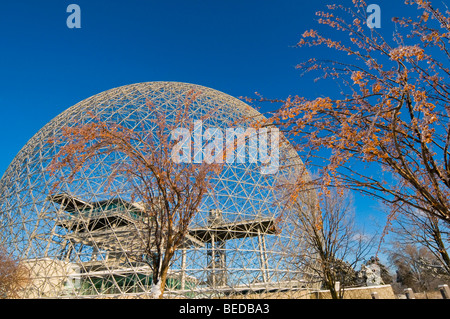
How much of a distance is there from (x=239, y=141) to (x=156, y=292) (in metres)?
4.06

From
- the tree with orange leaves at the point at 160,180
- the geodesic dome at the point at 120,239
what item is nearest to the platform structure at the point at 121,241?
the geodesic dome at the point at 120,239

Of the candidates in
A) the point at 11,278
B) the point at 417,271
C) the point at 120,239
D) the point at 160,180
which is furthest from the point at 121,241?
the point at 417,271

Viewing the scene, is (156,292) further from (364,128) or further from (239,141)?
(364,128)

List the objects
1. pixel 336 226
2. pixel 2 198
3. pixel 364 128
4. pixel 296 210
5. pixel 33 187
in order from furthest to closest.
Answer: pixel 2 198
pixel 33 187
pixel 296 210
pixel 336 226
pixel 364 128

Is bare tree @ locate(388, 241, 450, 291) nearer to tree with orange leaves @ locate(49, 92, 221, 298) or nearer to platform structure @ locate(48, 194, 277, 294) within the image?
platform structure @ locate(48, 194, 277, 294)

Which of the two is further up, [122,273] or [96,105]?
[96,105]

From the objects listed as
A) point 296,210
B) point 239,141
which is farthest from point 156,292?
point 296,210

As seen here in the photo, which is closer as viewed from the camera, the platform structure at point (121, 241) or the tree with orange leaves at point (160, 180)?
the tree with orange leaves at point (160, 180)

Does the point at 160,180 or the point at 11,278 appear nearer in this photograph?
the point at 160,180

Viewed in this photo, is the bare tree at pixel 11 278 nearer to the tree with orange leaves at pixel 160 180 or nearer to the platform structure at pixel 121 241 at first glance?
the platform structure at pixel 121 241

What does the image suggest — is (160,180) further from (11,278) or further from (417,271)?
(417,271)

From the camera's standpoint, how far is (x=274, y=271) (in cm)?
1550

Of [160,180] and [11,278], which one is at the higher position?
[160,180]
